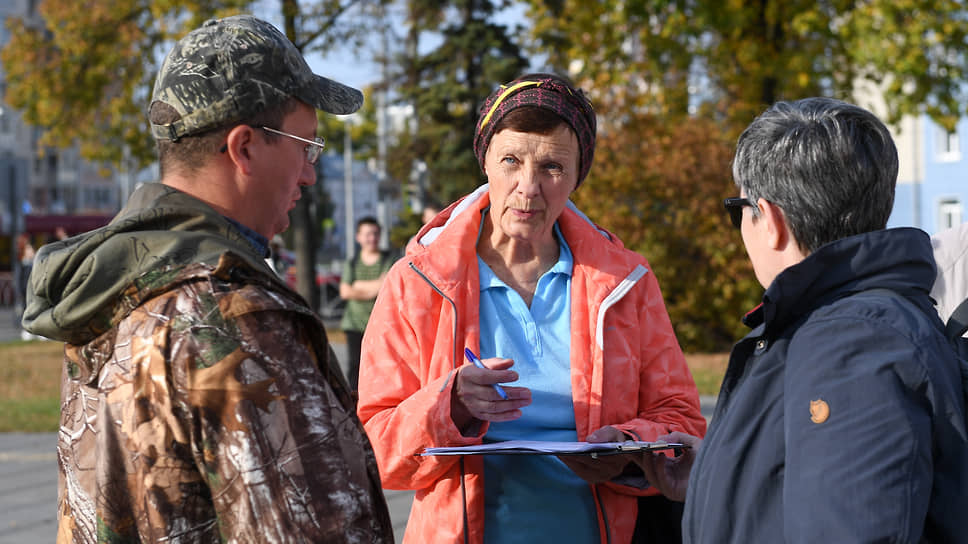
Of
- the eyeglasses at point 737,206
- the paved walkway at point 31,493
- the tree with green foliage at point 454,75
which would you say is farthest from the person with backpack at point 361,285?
the tree with green foliage at point 454,75

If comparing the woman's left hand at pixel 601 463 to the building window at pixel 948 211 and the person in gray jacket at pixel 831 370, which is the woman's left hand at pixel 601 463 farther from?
the building window at pixel 948 211

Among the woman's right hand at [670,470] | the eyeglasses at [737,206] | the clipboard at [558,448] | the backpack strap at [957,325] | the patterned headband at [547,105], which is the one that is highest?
the patterned headband at [547,105]

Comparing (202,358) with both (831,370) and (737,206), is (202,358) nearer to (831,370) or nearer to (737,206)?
(831,370)

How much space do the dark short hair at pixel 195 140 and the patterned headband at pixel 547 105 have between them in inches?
41.9

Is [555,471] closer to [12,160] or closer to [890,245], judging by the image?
[890,245]

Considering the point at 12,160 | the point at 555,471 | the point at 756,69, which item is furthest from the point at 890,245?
the point at 12,160

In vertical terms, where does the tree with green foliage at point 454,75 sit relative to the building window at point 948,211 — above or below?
above

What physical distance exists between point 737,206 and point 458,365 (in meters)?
0.86

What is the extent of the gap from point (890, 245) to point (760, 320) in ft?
1.04

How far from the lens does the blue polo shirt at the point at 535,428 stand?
2.57 metres

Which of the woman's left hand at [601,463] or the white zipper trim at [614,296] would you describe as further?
the white zipper trim at [614,296]

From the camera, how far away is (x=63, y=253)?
163 centimetres

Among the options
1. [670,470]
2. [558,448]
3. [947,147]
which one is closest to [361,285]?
[670,470]

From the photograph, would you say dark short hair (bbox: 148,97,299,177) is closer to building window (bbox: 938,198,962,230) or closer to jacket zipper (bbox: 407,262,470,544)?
jacket zipper (bbox: 407,262,470,544)
